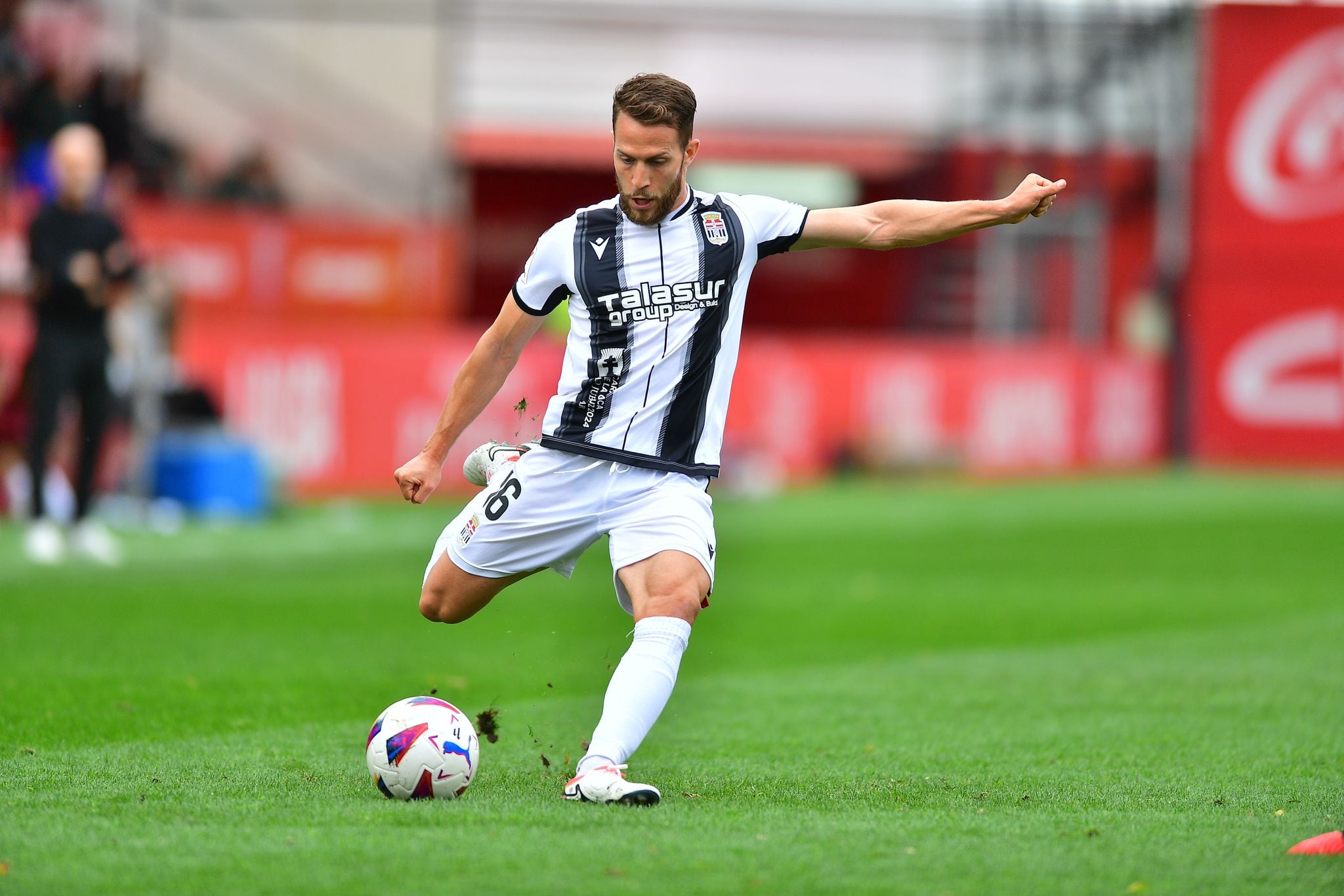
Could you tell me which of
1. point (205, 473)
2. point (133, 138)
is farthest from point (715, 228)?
point (133, 138)

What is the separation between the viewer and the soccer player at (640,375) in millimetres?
5152

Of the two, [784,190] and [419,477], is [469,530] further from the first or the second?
[784,190]

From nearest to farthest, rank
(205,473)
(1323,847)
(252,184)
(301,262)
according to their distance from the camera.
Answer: (1323,847), (205,473), (301,262), (252,184)

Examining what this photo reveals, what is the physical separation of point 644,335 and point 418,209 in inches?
900

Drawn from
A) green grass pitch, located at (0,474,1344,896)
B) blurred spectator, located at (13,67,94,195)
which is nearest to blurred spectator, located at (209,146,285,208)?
blurred spectator, located at (13,67,94,195)

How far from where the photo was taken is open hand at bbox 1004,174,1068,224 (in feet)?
17.1

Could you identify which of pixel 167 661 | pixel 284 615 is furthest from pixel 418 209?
pixel 167 661

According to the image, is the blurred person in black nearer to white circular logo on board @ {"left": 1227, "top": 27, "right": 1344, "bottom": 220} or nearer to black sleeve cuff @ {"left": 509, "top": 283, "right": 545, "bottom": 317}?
black sleeve cuff @ {"left": 509, "top": 283, "right": 545, "bottom": 317}

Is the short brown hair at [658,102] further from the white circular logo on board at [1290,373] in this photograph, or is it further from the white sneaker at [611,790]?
the white circular logo on board at [1290,373]

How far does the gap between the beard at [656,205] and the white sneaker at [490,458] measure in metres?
0.80

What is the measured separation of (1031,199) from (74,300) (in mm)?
7895

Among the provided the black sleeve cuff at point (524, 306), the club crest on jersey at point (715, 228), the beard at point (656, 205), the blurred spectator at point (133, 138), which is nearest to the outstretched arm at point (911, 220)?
the club crest on jersey at point (715, 228)

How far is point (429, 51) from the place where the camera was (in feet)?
98.8

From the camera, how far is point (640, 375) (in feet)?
17.2
